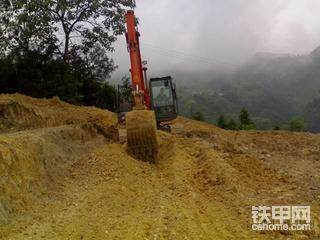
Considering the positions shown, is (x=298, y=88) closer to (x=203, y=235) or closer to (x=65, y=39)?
(x=65, y=39)

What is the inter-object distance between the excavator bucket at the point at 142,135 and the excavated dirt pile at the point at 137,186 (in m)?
0.30

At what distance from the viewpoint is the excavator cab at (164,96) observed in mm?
17000

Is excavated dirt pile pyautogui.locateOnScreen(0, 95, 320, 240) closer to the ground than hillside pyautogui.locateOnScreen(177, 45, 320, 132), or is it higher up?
higher up

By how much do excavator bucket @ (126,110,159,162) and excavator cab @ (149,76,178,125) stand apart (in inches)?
150

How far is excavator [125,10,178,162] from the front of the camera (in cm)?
1325

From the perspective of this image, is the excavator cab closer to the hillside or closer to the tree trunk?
A: the tree trunk

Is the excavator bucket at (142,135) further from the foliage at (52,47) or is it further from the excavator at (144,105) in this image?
the foliage at (52,47)

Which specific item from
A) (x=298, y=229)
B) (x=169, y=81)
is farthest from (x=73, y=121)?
(x=298, y=229)

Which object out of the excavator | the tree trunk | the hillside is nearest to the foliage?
the tree trunk

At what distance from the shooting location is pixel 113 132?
55.1 ft

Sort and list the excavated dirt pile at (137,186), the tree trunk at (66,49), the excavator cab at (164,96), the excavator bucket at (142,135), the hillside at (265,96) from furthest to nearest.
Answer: the hillside at (265,96) < the tree trunk at (66,49) < the excavator cab at (164,96) < the excavator bucket at (142,135) < the excavated dirt pile at (137,186)

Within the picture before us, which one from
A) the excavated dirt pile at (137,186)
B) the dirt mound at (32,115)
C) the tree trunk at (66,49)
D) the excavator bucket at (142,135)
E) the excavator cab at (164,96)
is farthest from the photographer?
the tree trunk at (66,49)

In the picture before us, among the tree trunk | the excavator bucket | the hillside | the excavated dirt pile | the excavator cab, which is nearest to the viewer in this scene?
the excavated dirt pile

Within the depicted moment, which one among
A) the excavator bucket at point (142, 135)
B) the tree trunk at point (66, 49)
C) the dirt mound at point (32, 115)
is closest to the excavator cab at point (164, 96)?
the dirt mound at point (32, 115)
